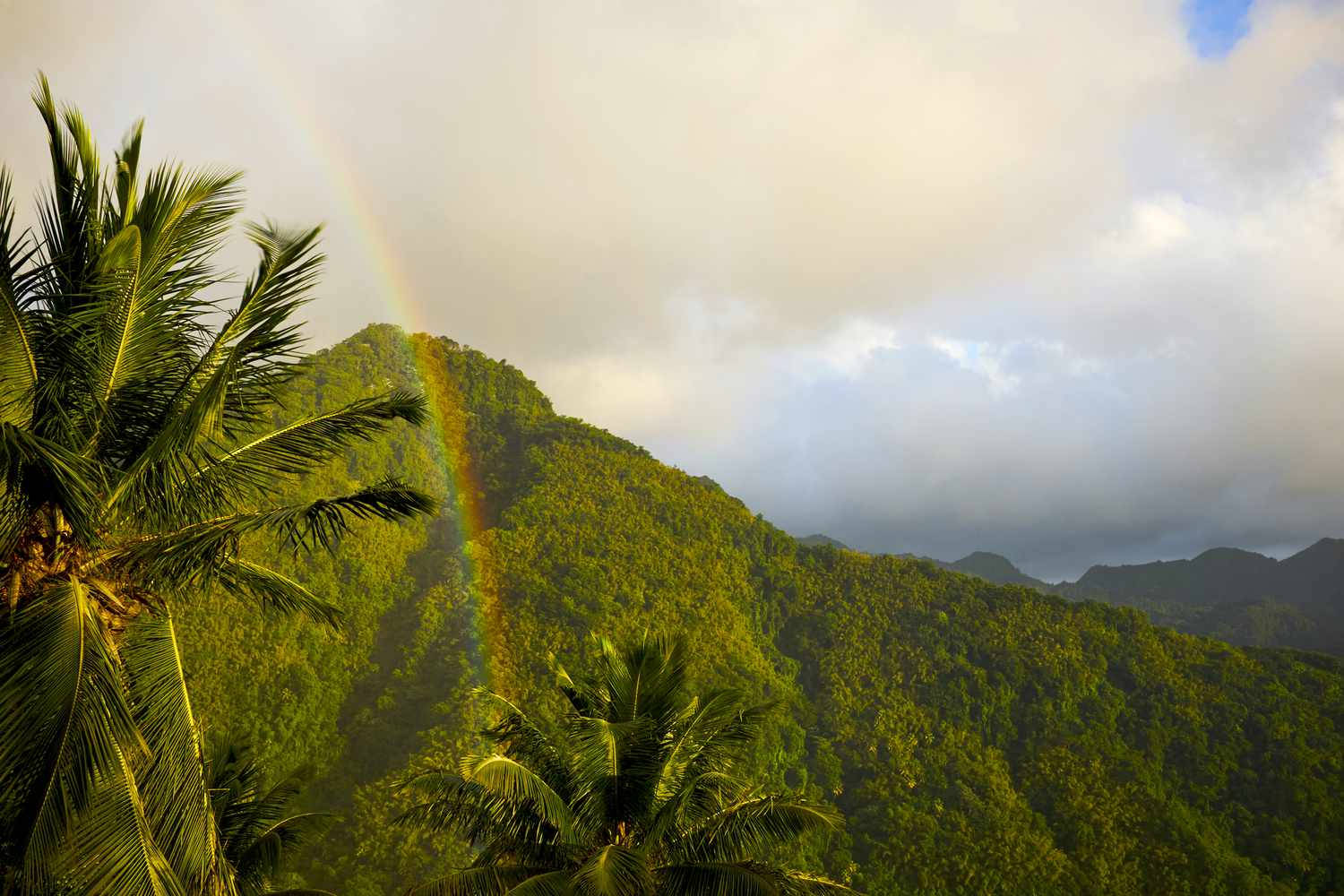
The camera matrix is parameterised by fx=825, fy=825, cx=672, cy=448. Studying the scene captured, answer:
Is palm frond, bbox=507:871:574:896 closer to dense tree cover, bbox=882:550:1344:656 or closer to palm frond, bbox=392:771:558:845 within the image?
palm frond, bbox=392:771:558:845

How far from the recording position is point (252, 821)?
1115 centimetres

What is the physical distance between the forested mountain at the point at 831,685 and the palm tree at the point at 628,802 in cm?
3174

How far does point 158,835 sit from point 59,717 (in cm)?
131

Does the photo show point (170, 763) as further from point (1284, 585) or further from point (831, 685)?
point (1284, 585)

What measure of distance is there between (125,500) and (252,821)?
714 centimetres

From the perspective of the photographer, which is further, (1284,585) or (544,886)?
(1284,585)

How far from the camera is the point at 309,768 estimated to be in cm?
1262

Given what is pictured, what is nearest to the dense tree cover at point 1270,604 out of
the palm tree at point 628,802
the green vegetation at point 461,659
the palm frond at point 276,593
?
the green vegetation at point 461,659

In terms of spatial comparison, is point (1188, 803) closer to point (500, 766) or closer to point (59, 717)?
point (500, 766)

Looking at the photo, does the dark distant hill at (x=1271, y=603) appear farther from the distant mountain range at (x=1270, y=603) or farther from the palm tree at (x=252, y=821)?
the palm tree at (x=252, y=821)

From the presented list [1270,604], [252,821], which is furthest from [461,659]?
[1270,604]

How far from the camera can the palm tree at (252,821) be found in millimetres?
10844

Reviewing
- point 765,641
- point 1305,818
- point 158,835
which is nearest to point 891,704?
point 765,641

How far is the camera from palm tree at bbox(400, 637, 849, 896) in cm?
959
